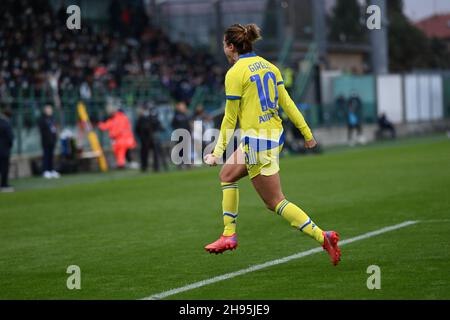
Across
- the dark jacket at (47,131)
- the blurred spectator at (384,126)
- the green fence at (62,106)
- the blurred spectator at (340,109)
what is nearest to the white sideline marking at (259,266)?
the dark jacket at (47,131)

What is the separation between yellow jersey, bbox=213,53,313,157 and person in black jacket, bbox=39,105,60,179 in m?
18.1

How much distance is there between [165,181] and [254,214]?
872 centimetres

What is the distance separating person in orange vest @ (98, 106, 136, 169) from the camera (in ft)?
96.4

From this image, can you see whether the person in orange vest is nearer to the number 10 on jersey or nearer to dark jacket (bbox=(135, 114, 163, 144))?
dark jacket (bbox=(135, 114, 163, 144))

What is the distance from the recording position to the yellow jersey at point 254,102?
8711 millimetres

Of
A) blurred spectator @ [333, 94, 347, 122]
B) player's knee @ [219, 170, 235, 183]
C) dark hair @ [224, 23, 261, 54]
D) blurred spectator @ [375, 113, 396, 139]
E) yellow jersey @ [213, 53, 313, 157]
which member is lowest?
blurred spectator @ [375, 113, 396, 139]

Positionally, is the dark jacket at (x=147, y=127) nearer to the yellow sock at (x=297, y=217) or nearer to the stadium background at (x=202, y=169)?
the stadium background at (x=202, y=169)

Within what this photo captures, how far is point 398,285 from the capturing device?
7.84 meters

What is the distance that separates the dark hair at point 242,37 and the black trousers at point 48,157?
59.6 feet

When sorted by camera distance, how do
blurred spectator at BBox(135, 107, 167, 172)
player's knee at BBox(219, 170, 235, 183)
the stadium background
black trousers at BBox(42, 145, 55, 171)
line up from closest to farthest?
player's knee at BBox(219, 170, 235, 183) → the stadium background → black trousers at BBox(42, 145, 55, 171) → blurred spectator at BBox(135, 107, 167, 172)

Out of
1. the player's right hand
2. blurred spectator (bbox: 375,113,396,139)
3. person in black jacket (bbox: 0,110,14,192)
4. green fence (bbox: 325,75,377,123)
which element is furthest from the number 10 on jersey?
green fence (bbox: 325,75,377,123)

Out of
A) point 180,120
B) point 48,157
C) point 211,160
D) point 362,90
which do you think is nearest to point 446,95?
point 362,90

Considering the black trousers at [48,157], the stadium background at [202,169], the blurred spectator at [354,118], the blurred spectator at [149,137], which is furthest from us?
the blurred spectator at [354,118]
